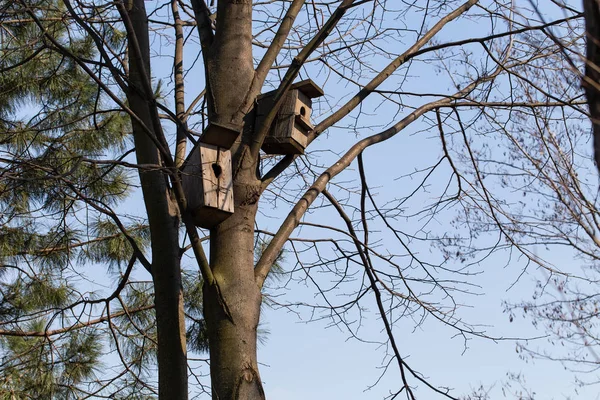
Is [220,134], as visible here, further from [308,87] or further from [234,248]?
[308,87]

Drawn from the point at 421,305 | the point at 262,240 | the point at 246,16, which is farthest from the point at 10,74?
the point at 421,305

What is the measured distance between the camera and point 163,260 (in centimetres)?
346

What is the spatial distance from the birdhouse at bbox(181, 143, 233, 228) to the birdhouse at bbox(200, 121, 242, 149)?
0.08 ft

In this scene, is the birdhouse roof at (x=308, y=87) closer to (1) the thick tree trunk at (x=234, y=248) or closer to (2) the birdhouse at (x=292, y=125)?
(2) the birdhouse at (x=292, y=125)

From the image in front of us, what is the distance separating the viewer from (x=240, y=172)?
3.41 meters

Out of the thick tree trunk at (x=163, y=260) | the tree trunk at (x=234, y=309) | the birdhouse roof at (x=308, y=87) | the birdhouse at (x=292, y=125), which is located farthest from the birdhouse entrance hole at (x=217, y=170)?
the birdhouse roof at (x=308, y=87)

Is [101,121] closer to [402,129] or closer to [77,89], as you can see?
[77,89]

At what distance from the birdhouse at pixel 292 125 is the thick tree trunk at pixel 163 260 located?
0.53 metres

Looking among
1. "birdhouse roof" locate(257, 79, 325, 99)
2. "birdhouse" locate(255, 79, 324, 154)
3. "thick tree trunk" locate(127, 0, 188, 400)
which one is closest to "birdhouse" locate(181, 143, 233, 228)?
"thick tree trunk" locate(127, 0, 188, 400)

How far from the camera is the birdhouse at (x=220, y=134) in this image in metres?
3.35

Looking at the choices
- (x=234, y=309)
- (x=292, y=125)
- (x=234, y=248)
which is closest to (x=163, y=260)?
(x=234, y=248)

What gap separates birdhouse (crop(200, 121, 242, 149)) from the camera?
3348 millimetres

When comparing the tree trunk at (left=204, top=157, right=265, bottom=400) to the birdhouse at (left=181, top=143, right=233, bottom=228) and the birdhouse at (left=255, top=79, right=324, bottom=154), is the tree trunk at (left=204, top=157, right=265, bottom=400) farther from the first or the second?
the birdhouse at (left=255, top=79, right=324, bottom=154)

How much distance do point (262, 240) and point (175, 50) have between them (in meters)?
1.38
